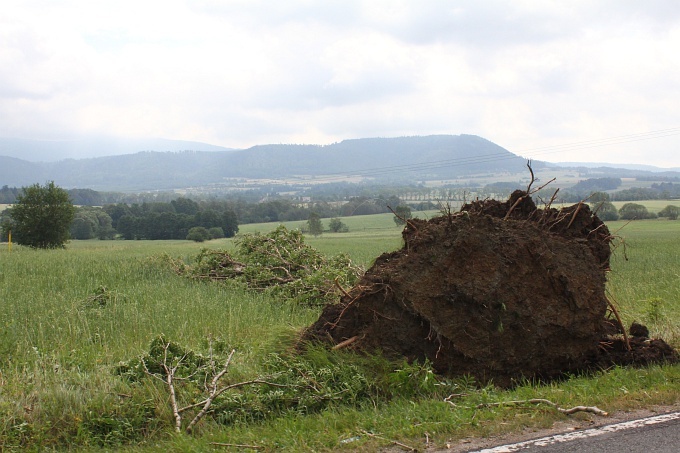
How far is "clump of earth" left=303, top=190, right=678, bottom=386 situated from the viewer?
6793 millimetres

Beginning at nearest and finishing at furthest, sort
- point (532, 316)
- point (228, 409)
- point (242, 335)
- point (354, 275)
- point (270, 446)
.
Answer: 1. point (270, 446)
2. point (228, 409)
3. point (532, 316)
4. point (242, 335)
5. point (354, 275)

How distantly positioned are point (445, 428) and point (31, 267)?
17.2 metres

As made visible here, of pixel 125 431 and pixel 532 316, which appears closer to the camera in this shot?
pixel 125 431

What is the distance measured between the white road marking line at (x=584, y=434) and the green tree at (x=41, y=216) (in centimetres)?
5166

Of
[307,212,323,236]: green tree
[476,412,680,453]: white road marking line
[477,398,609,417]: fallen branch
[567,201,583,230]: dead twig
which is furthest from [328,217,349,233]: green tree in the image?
[476,412,680,453]: white road marking line

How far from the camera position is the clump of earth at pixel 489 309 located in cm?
679

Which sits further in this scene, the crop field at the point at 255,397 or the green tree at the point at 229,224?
the green tree at the point at 229,224

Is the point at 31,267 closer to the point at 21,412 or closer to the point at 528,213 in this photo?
the point at 21,412

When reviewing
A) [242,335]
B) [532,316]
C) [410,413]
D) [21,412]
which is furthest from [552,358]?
[21,412]

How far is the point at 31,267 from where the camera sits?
1856cm

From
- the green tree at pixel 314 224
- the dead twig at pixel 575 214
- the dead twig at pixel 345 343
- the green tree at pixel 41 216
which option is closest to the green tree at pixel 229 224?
the green tree at pixel 314 224

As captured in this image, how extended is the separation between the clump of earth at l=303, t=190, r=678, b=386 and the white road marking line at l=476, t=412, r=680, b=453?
5.53 ft

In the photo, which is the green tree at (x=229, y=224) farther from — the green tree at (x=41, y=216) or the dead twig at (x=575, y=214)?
the dead twig at (x=575, y=214)

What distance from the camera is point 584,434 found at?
4.94 meters
